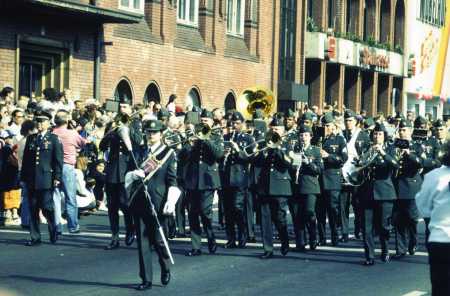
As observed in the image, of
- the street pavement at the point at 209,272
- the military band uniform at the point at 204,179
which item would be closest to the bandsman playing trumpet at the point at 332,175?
the street pavement at the point at 209,272

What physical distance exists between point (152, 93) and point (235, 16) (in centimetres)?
701

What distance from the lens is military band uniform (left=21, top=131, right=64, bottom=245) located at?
17.8 metres

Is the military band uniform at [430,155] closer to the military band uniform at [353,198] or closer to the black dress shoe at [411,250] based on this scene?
the military band uniform at [353,198]

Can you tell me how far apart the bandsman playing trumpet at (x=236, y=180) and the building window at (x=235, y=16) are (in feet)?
73.8

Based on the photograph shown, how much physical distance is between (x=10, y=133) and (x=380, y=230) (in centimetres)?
678

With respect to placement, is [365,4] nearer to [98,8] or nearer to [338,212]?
[98,8]

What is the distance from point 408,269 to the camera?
52.7 ft

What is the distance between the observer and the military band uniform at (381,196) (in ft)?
55.2

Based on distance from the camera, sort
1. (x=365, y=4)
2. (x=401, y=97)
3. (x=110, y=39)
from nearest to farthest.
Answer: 1. (x=110, y=39)
2. (x=365, y=4)
3. (x=401, y=97)

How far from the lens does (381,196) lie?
664 inches

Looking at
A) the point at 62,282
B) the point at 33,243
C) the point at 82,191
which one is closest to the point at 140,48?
the point at 82,191

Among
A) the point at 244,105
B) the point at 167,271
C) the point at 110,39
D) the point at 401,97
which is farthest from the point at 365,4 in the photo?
the point at 167,271

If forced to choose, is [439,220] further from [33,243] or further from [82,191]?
[82,191]

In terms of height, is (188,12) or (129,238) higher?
(188,12)
